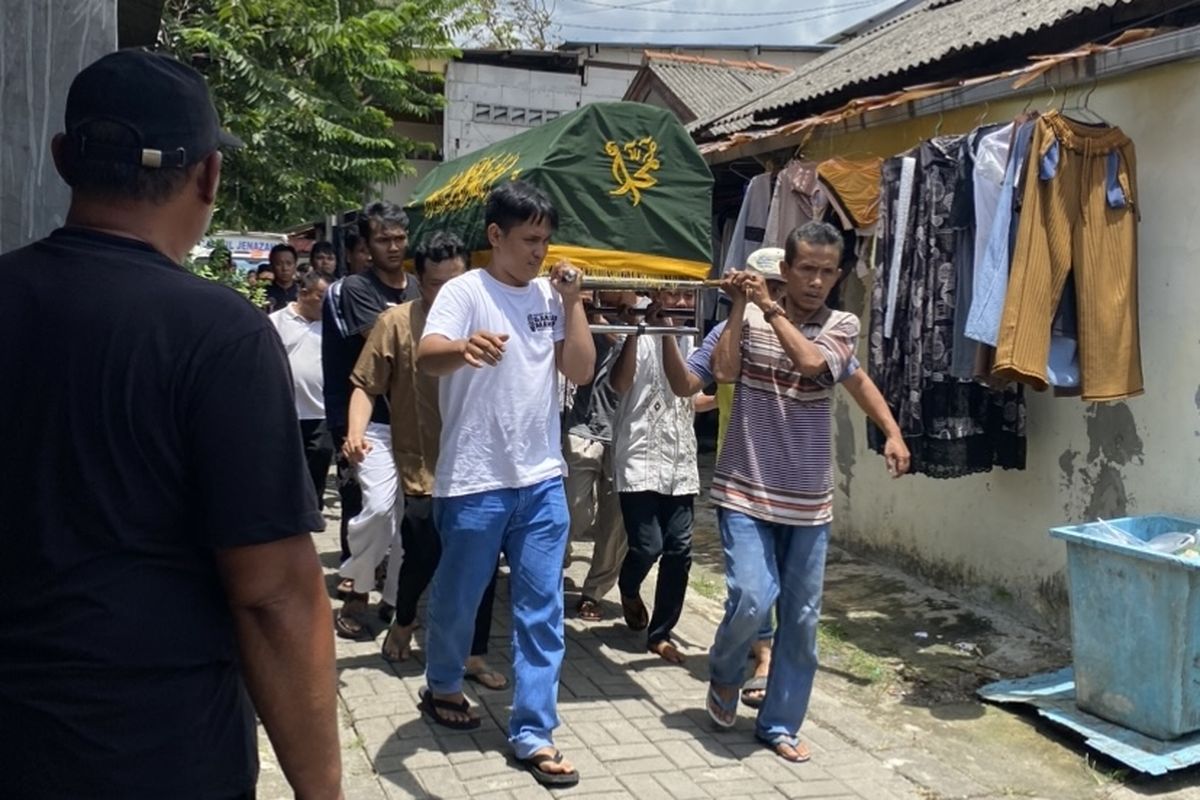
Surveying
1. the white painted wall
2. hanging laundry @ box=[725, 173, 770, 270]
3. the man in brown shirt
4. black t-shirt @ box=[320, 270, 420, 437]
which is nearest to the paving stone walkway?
the man in brown shirt

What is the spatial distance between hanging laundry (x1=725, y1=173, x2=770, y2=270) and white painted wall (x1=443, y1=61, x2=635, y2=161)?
11644mm

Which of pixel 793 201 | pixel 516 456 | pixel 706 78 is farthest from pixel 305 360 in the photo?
pixel 706 78

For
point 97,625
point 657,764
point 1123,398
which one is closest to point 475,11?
point 1123,398

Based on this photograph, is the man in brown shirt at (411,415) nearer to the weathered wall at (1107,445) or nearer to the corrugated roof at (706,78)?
the weathered wall at (1107,445)

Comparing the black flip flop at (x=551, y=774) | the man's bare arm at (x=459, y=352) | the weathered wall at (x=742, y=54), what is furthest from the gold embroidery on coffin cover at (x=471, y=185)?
the weathered wall at (x=742, y=54)

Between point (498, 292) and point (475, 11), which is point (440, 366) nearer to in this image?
point (498, 292)

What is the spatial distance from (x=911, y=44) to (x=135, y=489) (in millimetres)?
7251

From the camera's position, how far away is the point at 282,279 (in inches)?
389

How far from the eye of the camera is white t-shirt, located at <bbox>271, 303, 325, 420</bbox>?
632 centimetres

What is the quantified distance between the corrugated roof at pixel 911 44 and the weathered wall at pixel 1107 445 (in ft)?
1.46

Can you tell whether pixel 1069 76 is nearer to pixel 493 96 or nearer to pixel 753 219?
pixel 753 219

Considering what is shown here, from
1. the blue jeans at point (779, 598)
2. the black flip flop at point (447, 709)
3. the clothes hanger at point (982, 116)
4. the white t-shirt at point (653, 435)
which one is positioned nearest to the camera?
the blue jeans at point (779, 598)

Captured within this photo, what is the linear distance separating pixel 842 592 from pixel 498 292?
3460mm

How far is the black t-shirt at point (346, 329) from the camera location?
17.5ft
